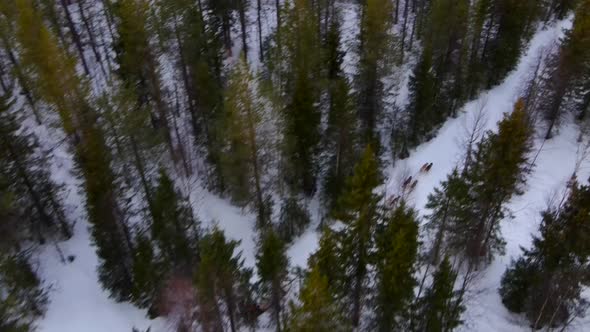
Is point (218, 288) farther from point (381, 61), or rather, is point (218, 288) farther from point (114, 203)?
point (381, 61)

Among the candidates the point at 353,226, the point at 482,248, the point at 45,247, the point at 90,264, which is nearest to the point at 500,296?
the point at 482,248

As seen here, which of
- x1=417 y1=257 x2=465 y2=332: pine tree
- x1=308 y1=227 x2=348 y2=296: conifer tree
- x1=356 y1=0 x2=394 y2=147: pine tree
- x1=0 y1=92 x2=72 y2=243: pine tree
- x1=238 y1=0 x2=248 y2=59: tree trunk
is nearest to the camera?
A: x1=417 y1=257 x2=465 y2=332: pine tree

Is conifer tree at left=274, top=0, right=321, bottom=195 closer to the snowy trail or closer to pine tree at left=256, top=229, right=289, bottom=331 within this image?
the snowy trail

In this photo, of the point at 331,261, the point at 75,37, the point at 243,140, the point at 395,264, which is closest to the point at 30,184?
the point at 243,140

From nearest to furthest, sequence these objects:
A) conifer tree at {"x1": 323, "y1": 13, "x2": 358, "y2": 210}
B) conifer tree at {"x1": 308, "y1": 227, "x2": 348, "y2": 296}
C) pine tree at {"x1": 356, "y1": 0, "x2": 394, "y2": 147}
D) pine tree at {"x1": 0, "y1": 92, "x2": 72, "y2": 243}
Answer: conifer tree at {"x1": 308, "y1": 227, "x2": 348, "y2": 296}, pine tree at {"x1": 0, "y1": 92, "x2": 72, "y2": 243}, conifer tree at {"x1": 323, "y1": 13, "x2": 358, "y2": 210}, pine tree at {"x1": 356, "y1": 0, "x2": 394, "y2": 147}

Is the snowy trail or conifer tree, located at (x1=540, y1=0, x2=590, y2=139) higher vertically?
conifer tree, located at (x1=540, y1=0, x2=590, y2=139)

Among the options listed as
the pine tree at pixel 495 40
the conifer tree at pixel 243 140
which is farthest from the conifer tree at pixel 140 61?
the pine tree at pixel 495 40

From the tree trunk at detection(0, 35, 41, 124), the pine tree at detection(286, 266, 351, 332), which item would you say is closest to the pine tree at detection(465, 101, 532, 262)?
the pine tree at detection(286, 266, 351, 332)

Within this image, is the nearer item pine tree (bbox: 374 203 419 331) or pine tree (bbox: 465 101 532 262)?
pine tree (bbox: 374 203 419 331)
